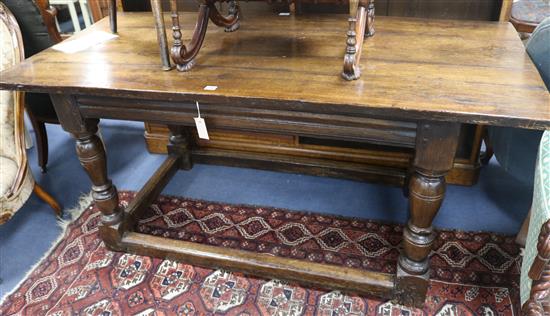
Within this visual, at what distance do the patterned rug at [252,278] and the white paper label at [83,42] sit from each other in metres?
0.76

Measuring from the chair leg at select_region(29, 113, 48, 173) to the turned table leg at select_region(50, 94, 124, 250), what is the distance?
2.50ft

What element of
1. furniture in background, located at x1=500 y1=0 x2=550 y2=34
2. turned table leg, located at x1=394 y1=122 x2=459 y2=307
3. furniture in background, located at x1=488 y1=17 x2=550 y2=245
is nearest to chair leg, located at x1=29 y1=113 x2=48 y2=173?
turned table leg, located at x1=394 y1=122 x2=459 y2=307

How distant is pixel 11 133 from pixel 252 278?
111 centimetres

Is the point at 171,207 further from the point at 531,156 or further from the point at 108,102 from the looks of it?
the point at 531,156

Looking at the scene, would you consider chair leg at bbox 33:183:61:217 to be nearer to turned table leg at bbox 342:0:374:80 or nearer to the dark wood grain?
the dark wood grain

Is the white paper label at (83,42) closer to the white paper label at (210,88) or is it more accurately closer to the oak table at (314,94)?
the oak table at (314,94)

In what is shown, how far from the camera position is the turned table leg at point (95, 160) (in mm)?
1420

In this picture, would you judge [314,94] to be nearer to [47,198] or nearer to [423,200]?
[423,200]

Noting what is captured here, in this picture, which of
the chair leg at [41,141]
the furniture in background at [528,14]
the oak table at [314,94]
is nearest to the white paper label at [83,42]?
the oak table at [314,94]

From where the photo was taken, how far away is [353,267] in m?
1.63

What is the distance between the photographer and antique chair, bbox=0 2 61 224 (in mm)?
1662

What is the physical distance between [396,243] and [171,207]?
98 centimetres

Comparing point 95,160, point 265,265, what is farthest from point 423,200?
point 95,160

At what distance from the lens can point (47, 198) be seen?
1.91 m
